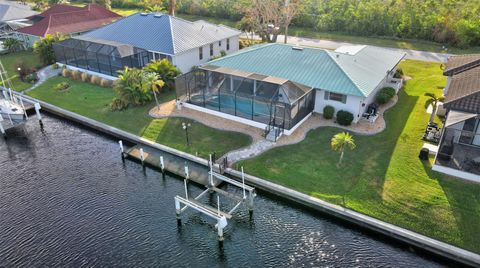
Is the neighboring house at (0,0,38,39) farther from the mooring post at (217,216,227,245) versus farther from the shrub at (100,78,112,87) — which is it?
the mooring post at (217,216,227,245)

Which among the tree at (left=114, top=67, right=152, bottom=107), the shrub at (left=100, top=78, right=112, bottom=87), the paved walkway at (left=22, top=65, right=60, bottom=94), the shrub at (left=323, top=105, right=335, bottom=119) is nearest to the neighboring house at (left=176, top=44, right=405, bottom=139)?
the shrub at (left=323, top=105, right=335, bottom=119)

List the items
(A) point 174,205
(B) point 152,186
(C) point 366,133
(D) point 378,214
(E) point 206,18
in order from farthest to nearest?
(E) point 206,18
(C) point 366,133
(B) point 152,186
(A) point 174,205
(D) point 378,214

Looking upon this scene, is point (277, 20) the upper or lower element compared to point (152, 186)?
upper

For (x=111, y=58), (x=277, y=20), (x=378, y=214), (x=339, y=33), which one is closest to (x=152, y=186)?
(x=378, y=214)

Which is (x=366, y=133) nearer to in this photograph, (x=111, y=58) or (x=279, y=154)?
(x=279, y=154)

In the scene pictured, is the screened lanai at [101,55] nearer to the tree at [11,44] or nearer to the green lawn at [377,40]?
the tree at [11,44]

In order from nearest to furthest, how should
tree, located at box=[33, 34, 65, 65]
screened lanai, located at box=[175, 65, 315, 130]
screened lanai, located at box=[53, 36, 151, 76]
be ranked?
screened lanai, located at box=[175, 65, 315, 130] → screened lanai, located at box=[53, 36, 151, 76] → tree, located at box=[33, 34, 65, 65]

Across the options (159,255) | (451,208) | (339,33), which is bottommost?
(159,255)
